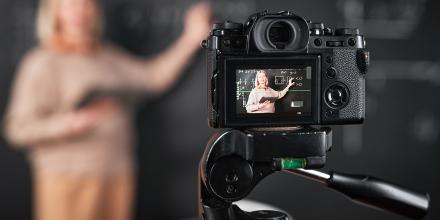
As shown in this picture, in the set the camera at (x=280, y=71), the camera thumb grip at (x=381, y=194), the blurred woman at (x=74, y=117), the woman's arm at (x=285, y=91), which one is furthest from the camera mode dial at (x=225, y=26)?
the blurred woman at (x=74, y=117)

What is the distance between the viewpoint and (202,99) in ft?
8.27

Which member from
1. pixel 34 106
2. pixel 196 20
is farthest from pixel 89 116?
pixel 196 20

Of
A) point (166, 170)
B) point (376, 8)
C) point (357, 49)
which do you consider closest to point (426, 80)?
point (376, 8)

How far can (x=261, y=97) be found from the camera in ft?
2.88

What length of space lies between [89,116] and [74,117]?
0.19 feet

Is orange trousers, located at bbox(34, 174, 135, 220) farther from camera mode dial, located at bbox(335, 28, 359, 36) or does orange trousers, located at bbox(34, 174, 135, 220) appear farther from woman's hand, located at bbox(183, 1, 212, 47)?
camera mode dial, located at bbox(335, 28, 359, 36)

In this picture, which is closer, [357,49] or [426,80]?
[357,49]

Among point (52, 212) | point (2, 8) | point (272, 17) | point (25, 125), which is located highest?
point (2, 8)

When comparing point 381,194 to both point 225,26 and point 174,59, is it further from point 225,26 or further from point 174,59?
point 174,59

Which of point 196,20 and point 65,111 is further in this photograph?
point 196,20

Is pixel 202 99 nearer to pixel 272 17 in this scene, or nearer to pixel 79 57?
pixel 79 57

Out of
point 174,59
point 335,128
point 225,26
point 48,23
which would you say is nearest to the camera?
point 225,26

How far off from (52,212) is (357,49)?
176 centimetres

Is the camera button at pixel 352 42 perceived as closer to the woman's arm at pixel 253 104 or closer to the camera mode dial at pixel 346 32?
the camera mode dial at pixel 346 32
